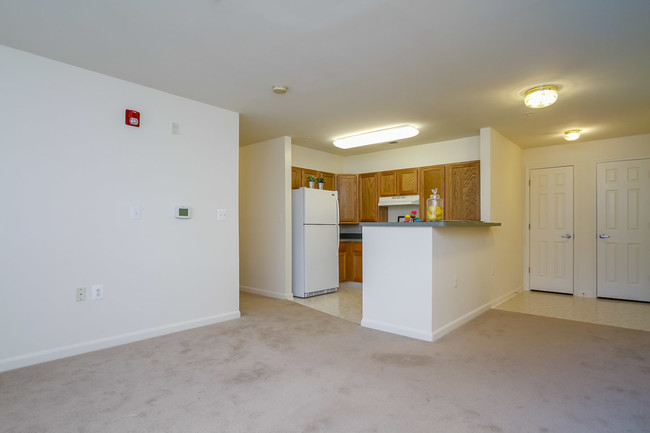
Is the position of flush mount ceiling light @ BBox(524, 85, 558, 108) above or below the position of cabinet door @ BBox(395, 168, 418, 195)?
above

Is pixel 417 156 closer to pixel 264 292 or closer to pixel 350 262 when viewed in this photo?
pixel 350 262

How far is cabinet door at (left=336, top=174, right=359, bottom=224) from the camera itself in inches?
250

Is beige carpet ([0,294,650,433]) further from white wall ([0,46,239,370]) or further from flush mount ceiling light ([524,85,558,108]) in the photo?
flush mount ceiling light ([524,85,558,108])

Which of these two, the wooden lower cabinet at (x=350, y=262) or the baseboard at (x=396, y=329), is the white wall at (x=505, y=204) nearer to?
the baseboard at (x=396, y=329)

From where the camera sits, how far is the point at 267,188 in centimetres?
540

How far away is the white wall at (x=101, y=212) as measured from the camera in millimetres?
2686

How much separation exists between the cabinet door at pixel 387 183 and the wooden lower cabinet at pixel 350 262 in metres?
0.97

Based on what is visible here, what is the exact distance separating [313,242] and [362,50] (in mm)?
3154

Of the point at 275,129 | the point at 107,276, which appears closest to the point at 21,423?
the point at 107,276

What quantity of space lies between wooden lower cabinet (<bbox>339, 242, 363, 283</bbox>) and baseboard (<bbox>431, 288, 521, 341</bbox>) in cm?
215

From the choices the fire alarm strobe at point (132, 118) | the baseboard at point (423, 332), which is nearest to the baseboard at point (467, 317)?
the baseboard at point (423, 332)

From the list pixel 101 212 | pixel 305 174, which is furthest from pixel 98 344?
pixel 305 174

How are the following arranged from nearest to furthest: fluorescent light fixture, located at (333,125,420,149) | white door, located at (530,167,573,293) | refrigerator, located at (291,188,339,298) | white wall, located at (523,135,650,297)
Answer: fluorescent light fixture, located at (333,125,420,149) < refrigerator, located at (291,188,339,298) < white wall, located at (523,135,650,297) < white door, located at (530,167,573,293)

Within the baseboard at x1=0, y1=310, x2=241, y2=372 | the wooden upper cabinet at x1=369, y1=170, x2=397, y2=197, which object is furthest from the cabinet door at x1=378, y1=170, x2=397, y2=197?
the baseboard at x1=0, y1=310, x2=241, y2=372
